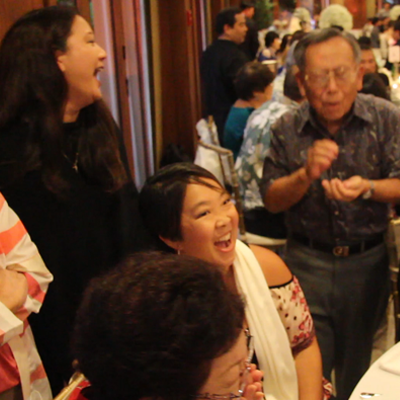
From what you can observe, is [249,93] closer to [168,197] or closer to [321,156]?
[321,156]

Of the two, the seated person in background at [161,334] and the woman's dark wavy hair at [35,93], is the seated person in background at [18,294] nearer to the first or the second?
the woman's dark wavy hair at [35,93]

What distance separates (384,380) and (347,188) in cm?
73

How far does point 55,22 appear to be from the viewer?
179 centimetres

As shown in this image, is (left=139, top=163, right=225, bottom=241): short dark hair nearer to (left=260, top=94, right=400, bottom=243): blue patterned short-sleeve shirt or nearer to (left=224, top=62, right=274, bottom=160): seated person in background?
(left=260, top=94, right=400, bottom=243): blue patterned short-sleeve shirt

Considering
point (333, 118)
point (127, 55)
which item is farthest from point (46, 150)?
point (127, 55)

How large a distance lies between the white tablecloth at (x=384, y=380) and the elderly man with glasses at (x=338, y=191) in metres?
0.63

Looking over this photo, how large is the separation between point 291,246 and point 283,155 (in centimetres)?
38

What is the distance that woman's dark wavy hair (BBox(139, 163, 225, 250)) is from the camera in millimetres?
1581

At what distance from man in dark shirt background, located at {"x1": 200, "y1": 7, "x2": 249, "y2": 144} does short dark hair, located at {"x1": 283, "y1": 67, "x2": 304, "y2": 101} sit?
7.23 feet

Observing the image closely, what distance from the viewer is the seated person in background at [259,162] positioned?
2.94m

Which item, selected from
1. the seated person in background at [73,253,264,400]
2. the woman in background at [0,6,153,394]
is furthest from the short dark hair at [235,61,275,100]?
the seated person in background at [73,253,264,400]

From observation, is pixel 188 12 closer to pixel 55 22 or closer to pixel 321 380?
pixel 55 22

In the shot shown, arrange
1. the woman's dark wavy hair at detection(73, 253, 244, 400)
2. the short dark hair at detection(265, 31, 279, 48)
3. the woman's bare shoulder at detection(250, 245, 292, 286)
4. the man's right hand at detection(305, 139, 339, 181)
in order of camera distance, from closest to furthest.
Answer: the woman's dark wavy hair at detection(73, 253, 244, 400)
the woman's bare shoulder at detection(250, 245, 292, 286)
the man's right hand at detection(305, 139, 339, 181)
the short dark hair at detection(265, 31, 279, 48)

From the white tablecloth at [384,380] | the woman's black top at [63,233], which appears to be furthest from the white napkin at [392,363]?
the woman's black top at [63,233]
